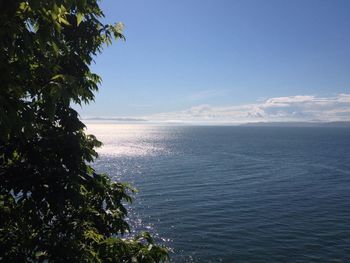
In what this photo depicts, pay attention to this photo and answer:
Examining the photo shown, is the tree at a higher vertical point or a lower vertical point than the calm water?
higher

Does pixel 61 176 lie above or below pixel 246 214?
above

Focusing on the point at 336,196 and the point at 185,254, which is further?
the point at 336,196

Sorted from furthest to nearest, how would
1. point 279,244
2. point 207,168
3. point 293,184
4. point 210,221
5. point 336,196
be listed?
point 207,168 < point 293,184 < point 336,196 < point 210,221 < point 279,244

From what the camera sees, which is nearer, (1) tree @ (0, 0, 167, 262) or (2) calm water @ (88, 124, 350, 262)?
(1) tree @ (0, 0, 167, 262)

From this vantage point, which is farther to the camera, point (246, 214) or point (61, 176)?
point (246, 214)

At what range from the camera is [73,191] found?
307 inches

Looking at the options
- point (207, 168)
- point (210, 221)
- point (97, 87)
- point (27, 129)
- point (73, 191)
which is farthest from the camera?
point (207, 168)

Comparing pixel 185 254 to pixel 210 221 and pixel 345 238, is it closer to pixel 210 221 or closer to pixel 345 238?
pixel 210 221

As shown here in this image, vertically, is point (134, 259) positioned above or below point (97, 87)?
below

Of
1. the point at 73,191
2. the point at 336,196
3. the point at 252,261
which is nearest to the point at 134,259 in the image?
the point at 73,191

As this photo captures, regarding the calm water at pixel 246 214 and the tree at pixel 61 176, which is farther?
the calm water at pixel 246 214

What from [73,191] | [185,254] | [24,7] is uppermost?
[24,7]

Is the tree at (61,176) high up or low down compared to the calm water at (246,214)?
up

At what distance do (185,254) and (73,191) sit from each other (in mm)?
30099
